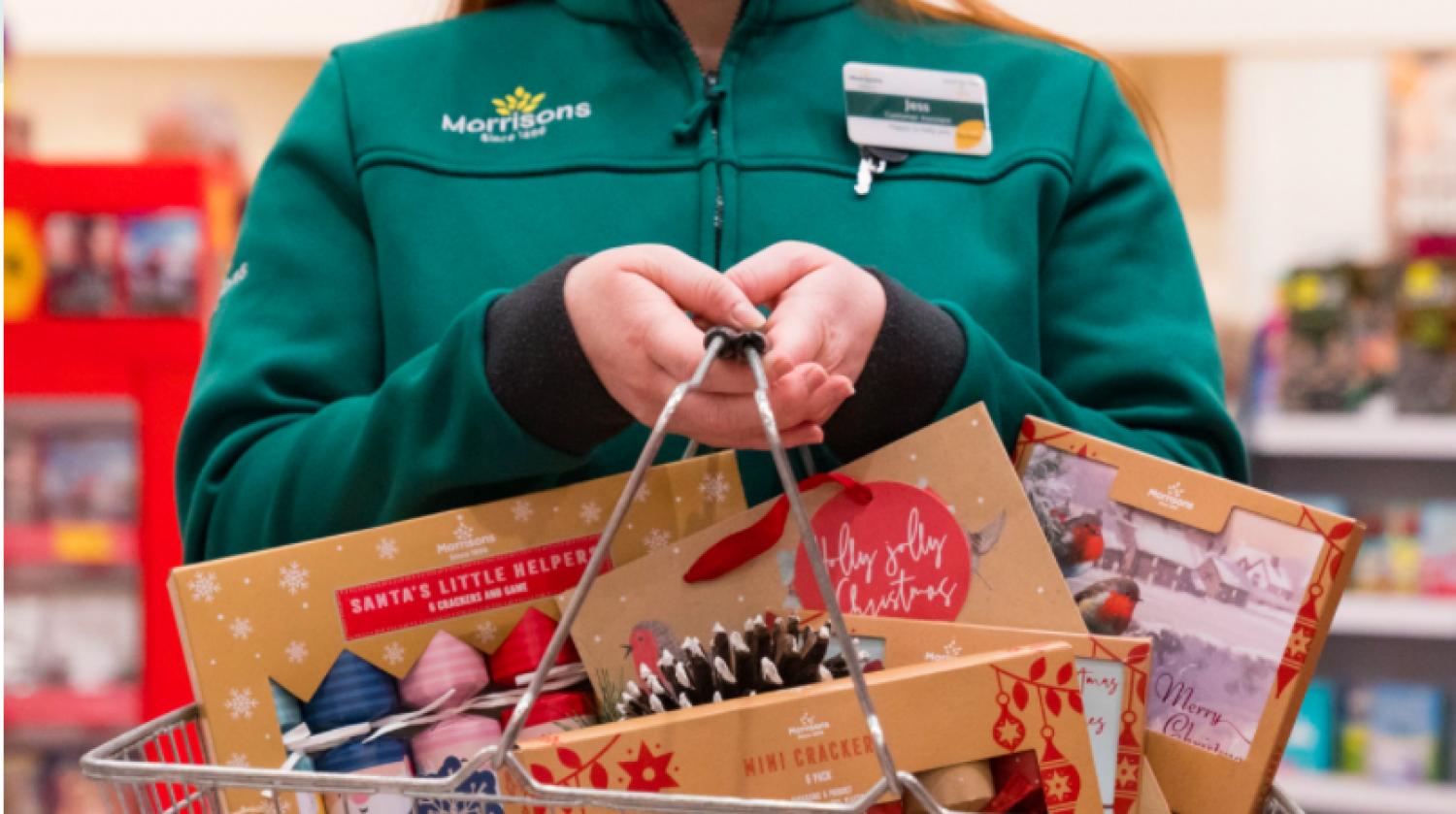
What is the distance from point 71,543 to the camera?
3.09 metres

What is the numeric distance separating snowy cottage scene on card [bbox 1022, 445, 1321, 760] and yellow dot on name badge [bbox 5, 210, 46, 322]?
2605 millimetres

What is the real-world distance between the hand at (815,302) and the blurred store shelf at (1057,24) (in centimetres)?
352

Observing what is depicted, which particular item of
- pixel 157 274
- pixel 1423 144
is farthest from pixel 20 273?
pixel 1423 144

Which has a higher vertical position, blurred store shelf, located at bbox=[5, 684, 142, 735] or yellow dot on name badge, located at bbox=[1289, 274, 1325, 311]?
yellow dot on name badge, located at bbox=[1289, 274, 1325, 311]

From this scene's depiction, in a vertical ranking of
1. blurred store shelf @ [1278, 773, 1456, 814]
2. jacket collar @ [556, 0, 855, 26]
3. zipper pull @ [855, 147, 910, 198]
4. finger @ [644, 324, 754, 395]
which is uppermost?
jacket collar @ [556, 0, 855, 26]

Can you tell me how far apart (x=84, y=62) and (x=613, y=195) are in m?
5.16

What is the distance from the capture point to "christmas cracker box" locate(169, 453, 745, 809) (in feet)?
2.35

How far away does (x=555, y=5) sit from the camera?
1096 mm

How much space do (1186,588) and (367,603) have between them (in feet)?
1.45

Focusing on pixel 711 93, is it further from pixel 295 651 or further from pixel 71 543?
pixel 71 543

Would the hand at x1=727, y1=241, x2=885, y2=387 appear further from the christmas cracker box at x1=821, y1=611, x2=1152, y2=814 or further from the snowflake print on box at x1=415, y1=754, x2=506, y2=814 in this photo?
the snowflake print on box at x1=415, y1=754, x2=506, y2=814

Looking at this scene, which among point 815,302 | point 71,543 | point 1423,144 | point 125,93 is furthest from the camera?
point 125,93

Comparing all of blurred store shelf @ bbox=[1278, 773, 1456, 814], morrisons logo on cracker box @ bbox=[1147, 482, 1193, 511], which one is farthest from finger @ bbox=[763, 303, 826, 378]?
blurred store shelf @ bbox=[1278, 773, 1456, 814]

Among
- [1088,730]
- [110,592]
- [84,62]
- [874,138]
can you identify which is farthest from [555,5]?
[84,62]
